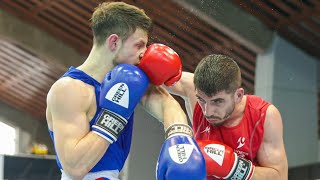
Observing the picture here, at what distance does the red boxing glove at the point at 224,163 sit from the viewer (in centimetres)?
185

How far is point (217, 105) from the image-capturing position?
1855 mm

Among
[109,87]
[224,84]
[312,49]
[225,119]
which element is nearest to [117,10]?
[109,87]

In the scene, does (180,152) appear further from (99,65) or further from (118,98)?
(99,65)

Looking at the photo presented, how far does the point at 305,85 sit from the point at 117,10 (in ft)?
11.4

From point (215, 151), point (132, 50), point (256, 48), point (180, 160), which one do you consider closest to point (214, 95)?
point (215, 151)

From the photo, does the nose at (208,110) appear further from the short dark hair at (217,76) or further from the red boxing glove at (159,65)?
the red boxing glove at (159,65)

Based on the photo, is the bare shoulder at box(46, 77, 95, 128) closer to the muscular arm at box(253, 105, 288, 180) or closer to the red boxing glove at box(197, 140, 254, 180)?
the red boxing glove at box(197, 140, 254, 180)

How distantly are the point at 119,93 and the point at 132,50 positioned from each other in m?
0.19

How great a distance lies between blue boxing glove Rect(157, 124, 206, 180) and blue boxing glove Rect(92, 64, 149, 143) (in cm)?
17

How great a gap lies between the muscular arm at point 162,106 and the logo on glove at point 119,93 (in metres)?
0.15

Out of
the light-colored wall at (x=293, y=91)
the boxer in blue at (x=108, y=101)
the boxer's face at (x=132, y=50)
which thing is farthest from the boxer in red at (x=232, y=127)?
the light-colored wall at (x=293, y=91)

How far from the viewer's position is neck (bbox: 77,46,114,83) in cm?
171

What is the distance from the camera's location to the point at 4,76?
9250 mm

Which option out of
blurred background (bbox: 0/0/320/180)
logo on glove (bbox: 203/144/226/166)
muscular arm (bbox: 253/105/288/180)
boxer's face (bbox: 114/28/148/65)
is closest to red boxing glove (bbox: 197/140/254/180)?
logo on glove (bbox: 203/144/226/166)
